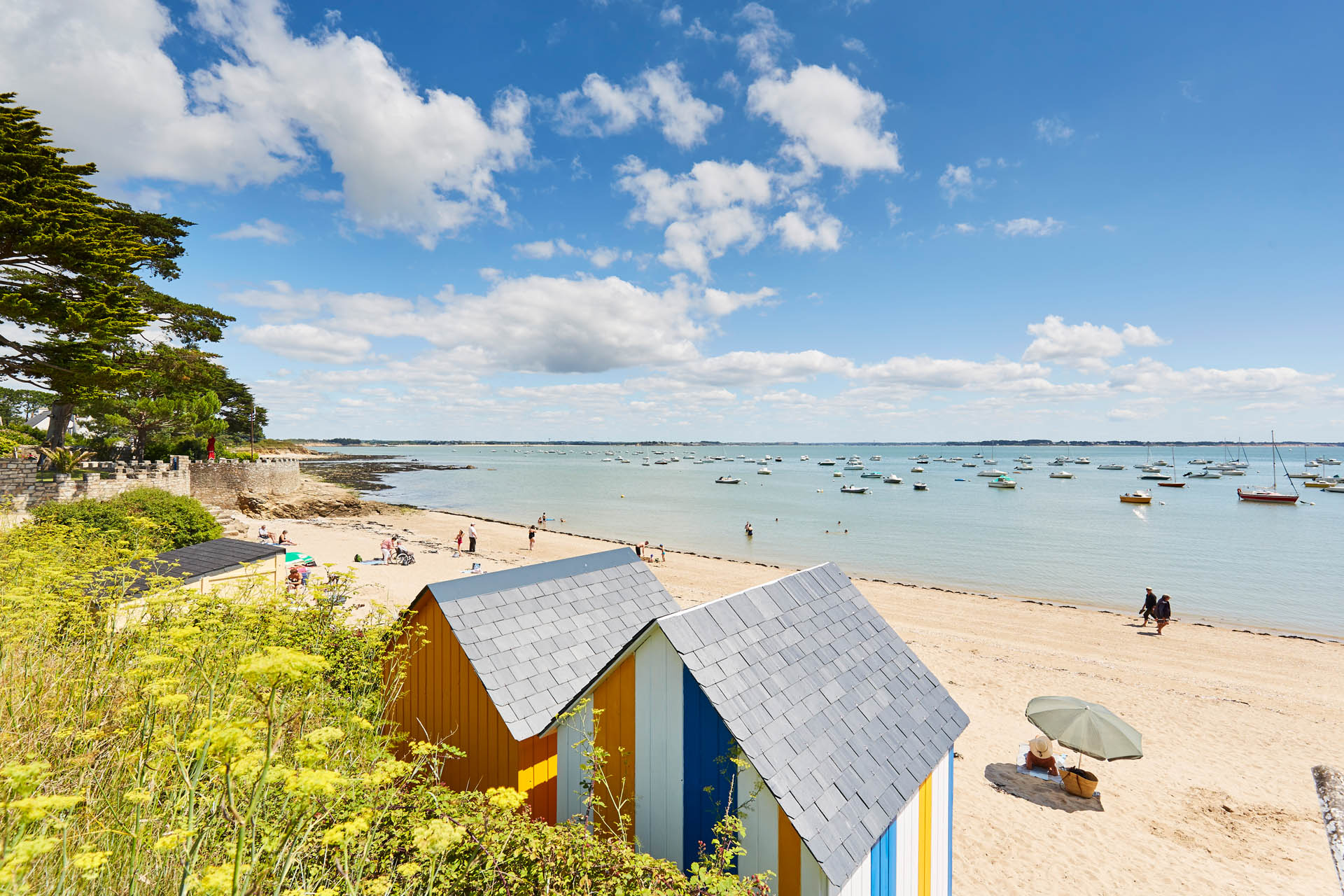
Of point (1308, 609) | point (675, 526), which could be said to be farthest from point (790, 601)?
point (675, 526)

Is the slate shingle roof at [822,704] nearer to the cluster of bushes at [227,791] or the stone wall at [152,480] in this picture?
the cluster of bushes at [227,791]

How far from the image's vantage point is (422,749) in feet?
14.7

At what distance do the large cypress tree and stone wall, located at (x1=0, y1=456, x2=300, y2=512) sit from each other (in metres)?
2.96

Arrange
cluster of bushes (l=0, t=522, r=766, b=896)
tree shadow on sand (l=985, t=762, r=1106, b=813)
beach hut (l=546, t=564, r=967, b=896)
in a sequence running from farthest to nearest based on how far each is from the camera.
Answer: tree shadow on sand (l=985, t=762, r=1106, b=813)
beach hut (l=546, t=564, r=967, b=896)
cluster of bushes (l=0, t=522, r=766, b=896)

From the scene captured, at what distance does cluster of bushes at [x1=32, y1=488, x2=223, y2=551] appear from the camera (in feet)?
47.8

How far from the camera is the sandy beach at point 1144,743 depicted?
8156 millimetres

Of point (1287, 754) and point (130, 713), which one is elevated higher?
point (130, 713)

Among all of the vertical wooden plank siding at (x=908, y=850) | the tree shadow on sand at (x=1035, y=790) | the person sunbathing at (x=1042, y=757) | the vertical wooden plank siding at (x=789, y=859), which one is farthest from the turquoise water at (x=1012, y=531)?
the vertical wooden plank siding at (x=789, y=859)

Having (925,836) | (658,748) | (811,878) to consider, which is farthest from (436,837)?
(925,836)

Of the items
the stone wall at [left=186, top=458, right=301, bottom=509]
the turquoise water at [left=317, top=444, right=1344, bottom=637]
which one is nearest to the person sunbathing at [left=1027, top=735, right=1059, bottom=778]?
the turquoise water at [left=317, top=444, right=1344, bottom=637]

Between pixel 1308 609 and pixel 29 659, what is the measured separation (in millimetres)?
40248

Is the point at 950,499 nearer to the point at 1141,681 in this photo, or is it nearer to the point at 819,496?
the point at 819,496

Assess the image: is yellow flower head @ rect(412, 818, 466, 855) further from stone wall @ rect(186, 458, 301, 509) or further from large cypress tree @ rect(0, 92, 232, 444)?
stone wall @ rect(186, 458, 301, 509)

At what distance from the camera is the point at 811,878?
3.63 meters
